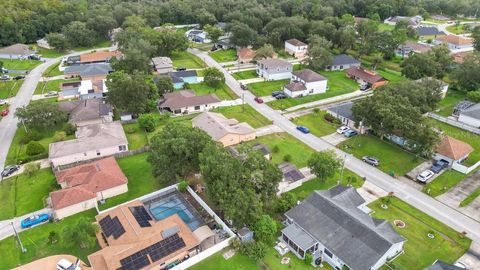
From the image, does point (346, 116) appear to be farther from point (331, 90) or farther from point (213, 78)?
point (213, 78)

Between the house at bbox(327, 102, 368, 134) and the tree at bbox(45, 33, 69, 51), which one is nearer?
the house at bbox(327, 102, 368, 134)

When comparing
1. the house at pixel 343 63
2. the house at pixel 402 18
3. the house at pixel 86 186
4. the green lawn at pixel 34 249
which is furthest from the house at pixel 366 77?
the house at pixel 402 18

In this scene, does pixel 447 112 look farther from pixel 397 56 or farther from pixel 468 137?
pixel 397 56

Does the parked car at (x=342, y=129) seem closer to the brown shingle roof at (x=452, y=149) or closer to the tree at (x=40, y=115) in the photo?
the brown shingle roof at (x=452, y=149)

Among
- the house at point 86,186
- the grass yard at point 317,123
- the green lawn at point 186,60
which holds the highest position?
the house at point 86,186

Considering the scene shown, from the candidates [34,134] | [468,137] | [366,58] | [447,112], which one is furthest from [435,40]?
[34,134]

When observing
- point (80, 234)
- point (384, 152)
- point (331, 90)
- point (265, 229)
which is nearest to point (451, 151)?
point (384, 152)

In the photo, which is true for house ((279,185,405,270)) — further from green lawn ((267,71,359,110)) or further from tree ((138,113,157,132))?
green lawn ((267,71,359,110))

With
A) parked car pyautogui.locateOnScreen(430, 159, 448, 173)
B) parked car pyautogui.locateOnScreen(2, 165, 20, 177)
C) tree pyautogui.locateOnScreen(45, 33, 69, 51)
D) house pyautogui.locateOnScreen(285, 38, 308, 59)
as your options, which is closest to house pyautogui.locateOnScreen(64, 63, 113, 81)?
tree pyautogui.locateOnScreen(45, 33, 69, 51)
